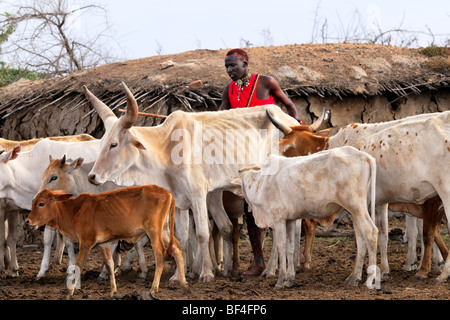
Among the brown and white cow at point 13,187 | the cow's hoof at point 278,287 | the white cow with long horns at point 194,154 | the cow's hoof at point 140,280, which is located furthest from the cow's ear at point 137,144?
the cow's hoof at point 278,287

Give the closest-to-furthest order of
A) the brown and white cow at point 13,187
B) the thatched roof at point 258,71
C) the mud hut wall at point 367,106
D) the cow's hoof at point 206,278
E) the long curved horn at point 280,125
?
the cow's hoof at point 206,278
the long curved horn at point 280,125
the brown and white cow at point 13,187
the thatched roof at point 258,71
the mud hut wall at point 367,106

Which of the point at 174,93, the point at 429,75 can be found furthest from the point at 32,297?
the point at 429,75

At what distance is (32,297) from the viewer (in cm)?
677

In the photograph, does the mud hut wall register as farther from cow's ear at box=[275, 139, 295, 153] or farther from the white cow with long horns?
cow's ear at box=[275, 139, 295, 153]

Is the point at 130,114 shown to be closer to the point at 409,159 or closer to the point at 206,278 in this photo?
the point at 206,278

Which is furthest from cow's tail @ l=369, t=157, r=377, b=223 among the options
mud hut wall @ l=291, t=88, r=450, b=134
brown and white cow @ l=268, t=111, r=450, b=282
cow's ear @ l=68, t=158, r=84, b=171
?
mud hut wall @ l=291, t=88, r=450, b=134

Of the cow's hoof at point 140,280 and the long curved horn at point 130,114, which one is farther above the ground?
the long curved horn at point 130,114

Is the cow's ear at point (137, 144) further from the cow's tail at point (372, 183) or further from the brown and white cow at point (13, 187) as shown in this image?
the cow's tail at point (372, 183)

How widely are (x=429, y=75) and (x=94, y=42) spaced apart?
9.01 m

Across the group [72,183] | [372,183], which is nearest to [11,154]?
[72,183]

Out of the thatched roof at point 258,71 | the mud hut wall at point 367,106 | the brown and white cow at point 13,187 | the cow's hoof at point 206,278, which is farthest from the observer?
the mud hut wall at point 367,106

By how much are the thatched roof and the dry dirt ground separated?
282 centimetres

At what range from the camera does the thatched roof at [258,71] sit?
11.6m

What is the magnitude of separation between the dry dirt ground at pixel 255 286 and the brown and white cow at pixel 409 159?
1.84ft
